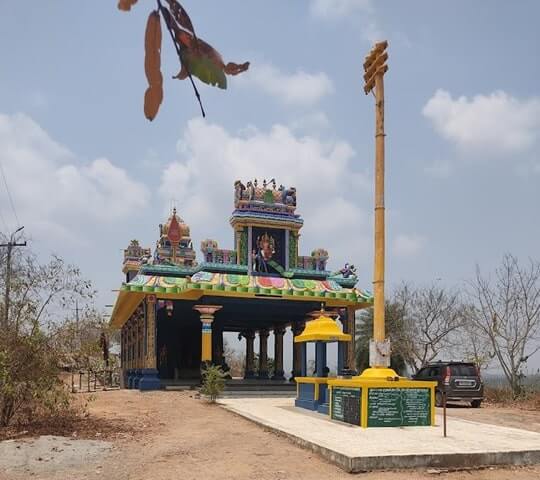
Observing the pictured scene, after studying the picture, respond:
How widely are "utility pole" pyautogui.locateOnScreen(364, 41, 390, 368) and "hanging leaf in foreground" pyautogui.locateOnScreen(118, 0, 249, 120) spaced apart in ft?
37.3

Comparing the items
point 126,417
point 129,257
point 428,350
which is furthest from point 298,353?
point 126,417

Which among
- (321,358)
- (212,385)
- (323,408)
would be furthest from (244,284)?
(323,408)

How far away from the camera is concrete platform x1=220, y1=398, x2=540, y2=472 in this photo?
27.3 ft

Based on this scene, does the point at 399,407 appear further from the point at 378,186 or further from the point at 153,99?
the point at 153,99

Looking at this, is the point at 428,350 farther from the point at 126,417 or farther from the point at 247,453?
the point at 247,453

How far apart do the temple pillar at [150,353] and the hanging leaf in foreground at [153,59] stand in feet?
72.5

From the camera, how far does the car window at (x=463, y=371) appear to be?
1891 centimetres

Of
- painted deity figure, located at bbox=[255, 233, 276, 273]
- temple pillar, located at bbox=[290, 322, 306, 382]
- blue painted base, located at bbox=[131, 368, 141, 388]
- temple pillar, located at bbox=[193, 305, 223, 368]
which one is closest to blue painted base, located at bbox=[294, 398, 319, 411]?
temple pillar, located at bbox=[193, 305, 223, 368]

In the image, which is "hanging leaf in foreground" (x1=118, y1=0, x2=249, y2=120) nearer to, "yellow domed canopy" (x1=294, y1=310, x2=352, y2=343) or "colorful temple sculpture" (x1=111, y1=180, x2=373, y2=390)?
"yellow domed canopy" (x1=294, y1=310, x2=352, y2=343)

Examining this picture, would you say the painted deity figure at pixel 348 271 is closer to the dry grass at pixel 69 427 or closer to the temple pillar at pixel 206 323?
the temple pillar at pixel 206 323

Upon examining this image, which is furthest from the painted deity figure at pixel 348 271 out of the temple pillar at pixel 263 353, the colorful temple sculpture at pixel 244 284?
the temple pillar at pixel 263 353

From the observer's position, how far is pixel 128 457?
9.05 m

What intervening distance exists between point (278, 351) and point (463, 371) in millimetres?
13240

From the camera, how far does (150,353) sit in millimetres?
23406
